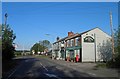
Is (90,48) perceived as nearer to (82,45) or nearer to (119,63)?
(82,45)

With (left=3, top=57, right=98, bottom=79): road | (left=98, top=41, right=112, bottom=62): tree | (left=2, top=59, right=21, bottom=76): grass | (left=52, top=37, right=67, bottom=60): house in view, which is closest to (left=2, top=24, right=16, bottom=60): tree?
(left=2, top=59, right=21, bottom=76): grass

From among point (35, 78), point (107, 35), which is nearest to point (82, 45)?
point (107, 35)

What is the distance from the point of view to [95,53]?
57438 mm

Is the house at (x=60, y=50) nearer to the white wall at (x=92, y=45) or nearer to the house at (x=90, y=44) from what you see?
the house at (x=90, y=44)

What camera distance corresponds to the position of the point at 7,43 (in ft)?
159

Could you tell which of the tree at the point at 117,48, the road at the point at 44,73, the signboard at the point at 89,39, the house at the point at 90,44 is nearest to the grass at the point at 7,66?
the road at the point at 44,73

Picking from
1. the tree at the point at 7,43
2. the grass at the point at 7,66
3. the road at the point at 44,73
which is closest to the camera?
the road at the point at 44,73

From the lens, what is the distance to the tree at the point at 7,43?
4572 cm

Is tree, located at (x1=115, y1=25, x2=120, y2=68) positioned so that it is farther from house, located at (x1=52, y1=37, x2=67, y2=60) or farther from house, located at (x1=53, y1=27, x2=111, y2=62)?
Result: house, located at (x1=52, y1=37, x2=67, y2=60)

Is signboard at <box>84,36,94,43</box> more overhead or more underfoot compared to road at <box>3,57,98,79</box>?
more overhead

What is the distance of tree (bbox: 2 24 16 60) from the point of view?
4572 centimetres

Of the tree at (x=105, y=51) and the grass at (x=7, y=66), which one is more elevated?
the tree at (x=105, y=51)

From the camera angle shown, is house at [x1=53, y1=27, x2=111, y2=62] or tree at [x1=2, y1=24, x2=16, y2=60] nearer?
tree at [x1=2, y1=24, x2=16, y2=60]

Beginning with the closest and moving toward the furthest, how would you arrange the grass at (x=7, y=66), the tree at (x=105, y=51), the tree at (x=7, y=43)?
the grass at (x=7, y=66)
the tree at (x=7, y=43)
the tree at (x=105, y=51)
